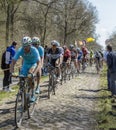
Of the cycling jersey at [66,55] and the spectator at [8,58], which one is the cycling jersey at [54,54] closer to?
the spectator at [8,58]

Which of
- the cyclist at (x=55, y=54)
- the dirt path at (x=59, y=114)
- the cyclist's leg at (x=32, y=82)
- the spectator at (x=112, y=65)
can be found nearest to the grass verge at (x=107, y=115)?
the dirt path at (x=59, y=114)

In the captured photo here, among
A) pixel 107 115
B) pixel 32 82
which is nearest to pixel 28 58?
pixel 32 82

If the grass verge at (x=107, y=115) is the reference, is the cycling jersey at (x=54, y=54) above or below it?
above

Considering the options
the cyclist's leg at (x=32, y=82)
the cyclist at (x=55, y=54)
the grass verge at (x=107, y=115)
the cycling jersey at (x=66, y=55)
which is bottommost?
the grass verge at (x=107, y=115)

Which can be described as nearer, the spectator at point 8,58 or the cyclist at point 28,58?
the cyclist at point 28,58

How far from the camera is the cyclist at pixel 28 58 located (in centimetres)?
1033

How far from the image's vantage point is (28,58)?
432 inches

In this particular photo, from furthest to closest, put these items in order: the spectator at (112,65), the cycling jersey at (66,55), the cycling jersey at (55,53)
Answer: the cycling jersey at (66,55), the cycling jersey at (55,53), the spectator at (112,65)

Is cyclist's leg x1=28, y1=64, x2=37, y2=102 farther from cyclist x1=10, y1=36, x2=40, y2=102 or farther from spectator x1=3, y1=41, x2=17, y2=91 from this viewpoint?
spectator x1=3, y1=41, x2=17, y2=91

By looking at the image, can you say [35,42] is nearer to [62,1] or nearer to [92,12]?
[62,1]

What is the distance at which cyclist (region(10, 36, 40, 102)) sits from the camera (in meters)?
10.3

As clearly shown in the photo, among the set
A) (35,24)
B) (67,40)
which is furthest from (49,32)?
(67,40)

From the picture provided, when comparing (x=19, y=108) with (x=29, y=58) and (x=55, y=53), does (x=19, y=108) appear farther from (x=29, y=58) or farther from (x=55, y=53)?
(x=55, y=53)

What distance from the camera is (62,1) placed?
47.1m
